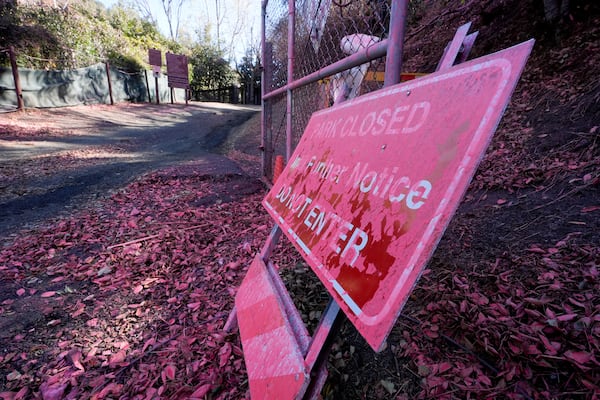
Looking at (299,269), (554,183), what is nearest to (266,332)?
(299,269)

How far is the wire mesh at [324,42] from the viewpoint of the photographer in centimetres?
191

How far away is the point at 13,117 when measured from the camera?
1049cm

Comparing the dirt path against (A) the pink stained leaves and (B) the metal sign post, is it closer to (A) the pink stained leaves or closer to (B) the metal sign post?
(A) the pink stained leaves

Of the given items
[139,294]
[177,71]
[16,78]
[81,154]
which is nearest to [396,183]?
[139,294]

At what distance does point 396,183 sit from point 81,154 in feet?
27.3

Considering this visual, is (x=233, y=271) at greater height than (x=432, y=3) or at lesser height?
lesser

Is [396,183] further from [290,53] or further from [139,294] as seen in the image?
[290,53]

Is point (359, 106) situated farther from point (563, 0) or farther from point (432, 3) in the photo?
point (432, 3)

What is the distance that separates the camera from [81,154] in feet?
22.8

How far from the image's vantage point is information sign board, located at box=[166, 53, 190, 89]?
21.5 meters

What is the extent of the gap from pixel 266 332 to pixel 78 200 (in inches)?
164

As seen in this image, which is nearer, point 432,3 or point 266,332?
point 266,332

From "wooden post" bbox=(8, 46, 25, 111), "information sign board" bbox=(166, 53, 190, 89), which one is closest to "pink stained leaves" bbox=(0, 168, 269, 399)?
"wooden post" bbox=(8, 46, 25, 111)

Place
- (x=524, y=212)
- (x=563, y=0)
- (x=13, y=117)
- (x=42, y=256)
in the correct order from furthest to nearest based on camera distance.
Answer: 1. (x=13, y=117)
2. (x=563, y=0)
3. (x=42, y=256)
4. (x=524, y=212)
